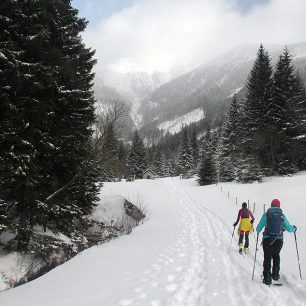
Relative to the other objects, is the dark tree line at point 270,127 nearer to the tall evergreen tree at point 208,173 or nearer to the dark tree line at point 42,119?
the tall evergreen tree at point 208,173

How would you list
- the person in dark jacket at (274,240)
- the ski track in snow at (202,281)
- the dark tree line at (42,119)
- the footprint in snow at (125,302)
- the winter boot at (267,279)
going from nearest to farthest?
the footprint in snow at (125,302) → the ski track in snow at (202,281) → the winter boot at (267,279) → the person in dark jacket at (274,240) → the dark tree line at (42,119)

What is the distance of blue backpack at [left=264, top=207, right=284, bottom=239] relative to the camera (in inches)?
333

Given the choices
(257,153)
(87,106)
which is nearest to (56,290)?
(87,106)

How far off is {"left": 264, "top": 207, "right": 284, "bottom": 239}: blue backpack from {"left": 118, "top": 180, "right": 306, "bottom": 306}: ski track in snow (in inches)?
46.9

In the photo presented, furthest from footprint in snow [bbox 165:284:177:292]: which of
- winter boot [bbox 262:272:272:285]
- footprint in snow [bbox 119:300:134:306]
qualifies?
winter boot [bbox 262:272:272:285]

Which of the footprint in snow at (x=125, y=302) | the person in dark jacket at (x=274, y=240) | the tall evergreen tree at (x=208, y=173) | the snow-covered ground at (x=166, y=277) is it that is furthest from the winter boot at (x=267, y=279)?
the tall evergreen tree at (x=208, y=173)

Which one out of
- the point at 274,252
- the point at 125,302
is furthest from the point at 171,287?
the point at 274,252

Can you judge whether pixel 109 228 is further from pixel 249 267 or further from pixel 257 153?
pixel 257 153

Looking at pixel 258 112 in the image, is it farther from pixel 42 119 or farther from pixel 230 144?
pixel 42 119

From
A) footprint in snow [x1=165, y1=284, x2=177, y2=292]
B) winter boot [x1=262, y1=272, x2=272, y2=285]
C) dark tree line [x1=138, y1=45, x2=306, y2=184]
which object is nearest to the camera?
footprint in snow [x1=165, y1=284, x2=177, y2=292]

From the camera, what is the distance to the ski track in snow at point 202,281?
6883 mm

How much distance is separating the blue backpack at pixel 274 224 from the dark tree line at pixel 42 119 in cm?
713

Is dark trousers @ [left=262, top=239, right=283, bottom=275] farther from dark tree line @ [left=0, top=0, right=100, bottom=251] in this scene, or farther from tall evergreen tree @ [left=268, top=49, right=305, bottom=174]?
tall evergreen tree @ [left=268, top=49, right=305, bottom=174]

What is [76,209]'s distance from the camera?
45.7 feet
